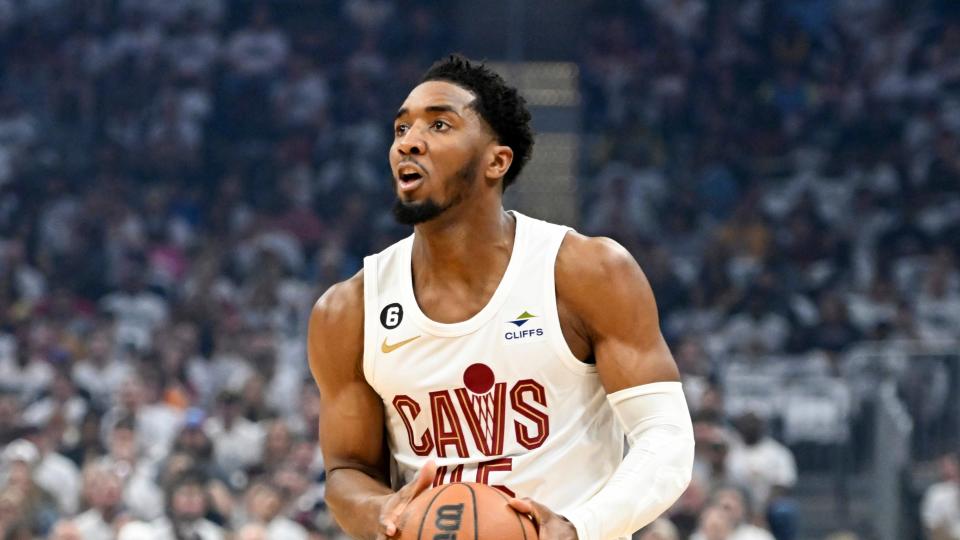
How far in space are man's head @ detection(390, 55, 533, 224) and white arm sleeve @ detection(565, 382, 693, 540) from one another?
67 cm

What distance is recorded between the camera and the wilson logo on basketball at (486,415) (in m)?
3.87

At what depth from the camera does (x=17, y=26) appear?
16.0 meters

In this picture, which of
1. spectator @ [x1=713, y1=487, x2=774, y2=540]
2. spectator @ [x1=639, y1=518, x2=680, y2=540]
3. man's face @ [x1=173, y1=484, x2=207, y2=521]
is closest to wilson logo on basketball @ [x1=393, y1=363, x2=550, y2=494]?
spectator @ [x1=639, y1=518, x2=680, y2=540]

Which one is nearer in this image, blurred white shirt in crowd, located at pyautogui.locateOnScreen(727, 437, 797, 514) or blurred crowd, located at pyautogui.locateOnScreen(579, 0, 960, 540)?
blurred white shirt in crowd, located at pyautogui.locateOnScreen(727, 437, 797, 514)

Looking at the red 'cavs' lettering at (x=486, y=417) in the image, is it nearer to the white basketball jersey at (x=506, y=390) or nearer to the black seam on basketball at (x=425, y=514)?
the white basketball jersey at (x=506, y=390)

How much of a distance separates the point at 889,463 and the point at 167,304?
6.18 m

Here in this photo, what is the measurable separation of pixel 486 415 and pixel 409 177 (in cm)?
64

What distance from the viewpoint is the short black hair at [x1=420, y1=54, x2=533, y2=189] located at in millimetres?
3996

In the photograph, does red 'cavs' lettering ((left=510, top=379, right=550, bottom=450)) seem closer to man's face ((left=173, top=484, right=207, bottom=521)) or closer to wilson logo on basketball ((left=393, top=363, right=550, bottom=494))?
wilson logo on basketball ((left=393, top=363, right=550, bottom=494))

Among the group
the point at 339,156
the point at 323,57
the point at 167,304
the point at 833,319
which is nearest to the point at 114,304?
the point at 167,304

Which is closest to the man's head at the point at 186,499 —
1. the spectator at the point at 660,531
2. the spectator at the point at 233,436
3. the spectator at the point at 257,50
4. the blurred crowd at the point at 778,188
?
the spectator at the point at 233,436

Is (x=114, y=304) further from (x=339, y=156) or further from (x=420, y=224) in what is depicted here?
(x=420, y=224)

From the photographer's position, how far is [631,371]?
3807 millimetres

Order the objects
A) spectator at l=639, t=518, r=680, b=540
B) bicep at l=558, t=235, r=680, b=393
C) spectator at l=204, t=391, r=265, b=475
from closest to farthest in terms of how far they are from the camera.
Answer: bicep at l=558, t=235, r=680, b=393
spectator at l=639, t=518, r=680, b=540
spectator at l=204, t=391, r=265, b=475
